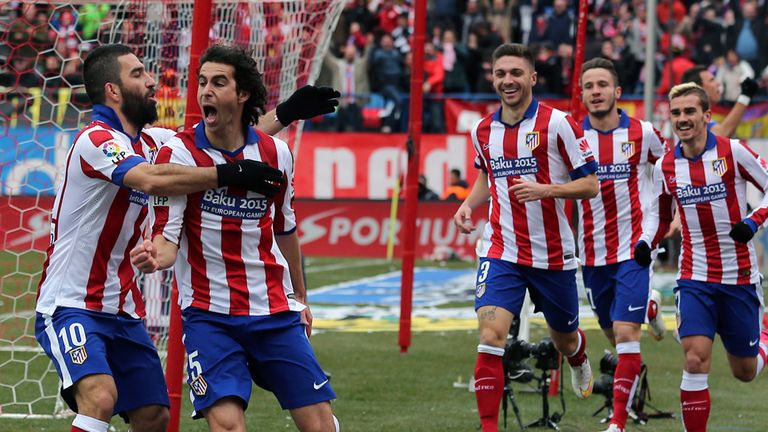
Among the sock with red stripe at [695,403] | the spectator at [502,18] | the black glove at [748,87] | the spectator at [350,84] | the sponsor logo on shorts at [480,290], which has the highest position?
the spectator at [502,18]

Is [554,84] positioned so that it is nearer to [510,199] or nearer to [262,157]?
[510,199]

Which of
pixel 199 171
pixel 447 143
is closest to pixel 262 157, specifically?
pixel 199 171

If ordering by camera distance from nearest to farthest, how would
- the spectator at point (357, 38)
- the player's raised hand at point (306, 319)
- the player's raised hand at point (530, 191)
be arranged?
the player's raised hand at point (306, 319), the player's raised hand at point (530, 191), the spectator at point (357, 38)

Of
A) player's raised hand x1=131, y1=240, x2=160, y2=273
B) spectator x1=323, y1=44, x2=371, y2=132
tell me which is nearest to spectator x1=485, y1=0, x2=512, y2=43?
spectator x1=323, y1=44, x2=371, y2=132

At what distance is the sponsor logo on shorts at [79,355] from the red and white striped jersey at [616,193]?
4565 millimetres

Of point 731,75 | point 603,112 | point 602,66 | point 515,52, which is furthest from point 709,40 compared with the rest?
point 515,52

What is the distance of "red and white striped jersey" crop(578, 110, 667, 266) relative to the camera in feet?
31.0

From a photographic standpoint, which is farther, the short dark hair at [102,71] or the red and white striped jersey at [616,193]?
the red and white striped jersey at [616,193]

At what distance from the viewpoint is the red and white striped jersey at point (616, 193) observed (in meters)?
9.44

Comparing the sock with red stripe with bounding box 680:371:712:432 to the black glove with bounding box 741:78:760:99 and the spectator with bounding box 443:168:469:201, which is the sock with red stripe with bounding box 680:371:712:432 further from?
the spectator with bounding box 443:168:469:201

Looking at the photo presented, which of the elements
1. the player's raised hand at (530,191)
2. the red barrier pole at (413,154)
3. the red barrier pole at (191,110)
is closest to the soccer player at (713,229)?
the player's raised hand at (530,191)

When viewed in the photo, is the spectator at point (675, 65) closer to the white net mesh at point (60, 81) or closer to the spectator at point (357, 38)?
the spectator at point (357, 38)

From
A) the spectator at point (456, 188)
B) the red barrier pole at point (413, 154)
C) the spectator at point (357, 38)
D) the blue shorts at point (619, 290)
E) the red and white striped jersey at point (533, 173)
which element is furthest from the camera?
the spectator at point (357, 38)

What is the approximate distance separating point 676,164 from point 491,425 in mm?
2130
